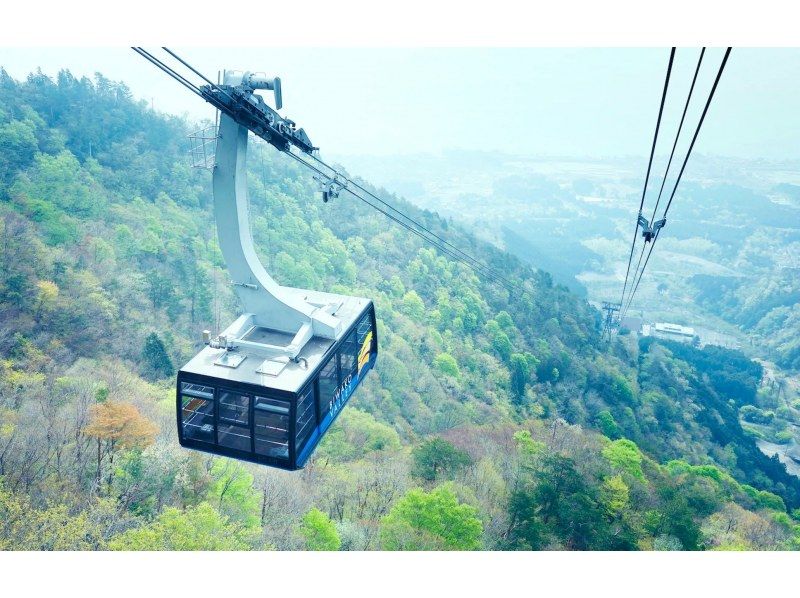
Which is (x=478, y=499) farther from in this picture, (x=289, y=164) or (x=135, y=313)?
(x=289, y=164)

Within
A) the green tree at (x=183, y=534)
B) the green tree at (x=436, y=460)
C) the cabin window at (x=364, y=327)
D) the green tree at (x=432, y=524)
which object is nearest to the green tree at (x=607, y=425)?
the green tree at (x=436, y=460)

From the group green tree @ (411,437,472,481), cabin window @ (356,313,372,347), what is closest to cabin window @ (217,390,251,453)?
cabin window @ (356,313,372,347)

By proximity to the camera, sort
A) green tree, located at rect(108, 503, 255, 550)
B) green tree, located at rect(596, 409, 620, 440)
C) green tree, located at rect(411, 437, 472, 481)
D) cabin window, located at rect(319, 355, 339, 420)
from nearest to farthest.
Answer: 1. cabin window, located at rect(319, 355, 339, 420)
2. green tree, located at rect(108, 503, 255, 550)
3. green tree, located at rect(411, 437, 472, 481)
4. green tree, located at rect(596, 409, 620, 440)

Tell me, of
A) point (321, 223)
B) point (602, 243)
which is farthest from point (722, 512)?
point (602, 243)

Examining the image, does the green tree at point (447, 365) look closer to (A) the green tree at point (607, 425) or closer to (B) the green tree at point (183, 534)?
(A) the green tree at point (607, 425)

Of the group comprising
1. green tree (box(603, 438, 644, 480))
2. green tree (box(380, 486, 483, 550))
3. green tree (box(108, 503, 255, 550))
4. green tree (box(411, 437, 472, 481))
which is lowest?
green tree (box(603, 438, 644, 480))

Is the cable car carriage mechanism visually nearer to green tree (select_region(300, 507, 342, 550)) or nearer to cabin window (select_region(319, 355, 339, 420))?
cabin window (select_region(319, 355, 339, 420))
